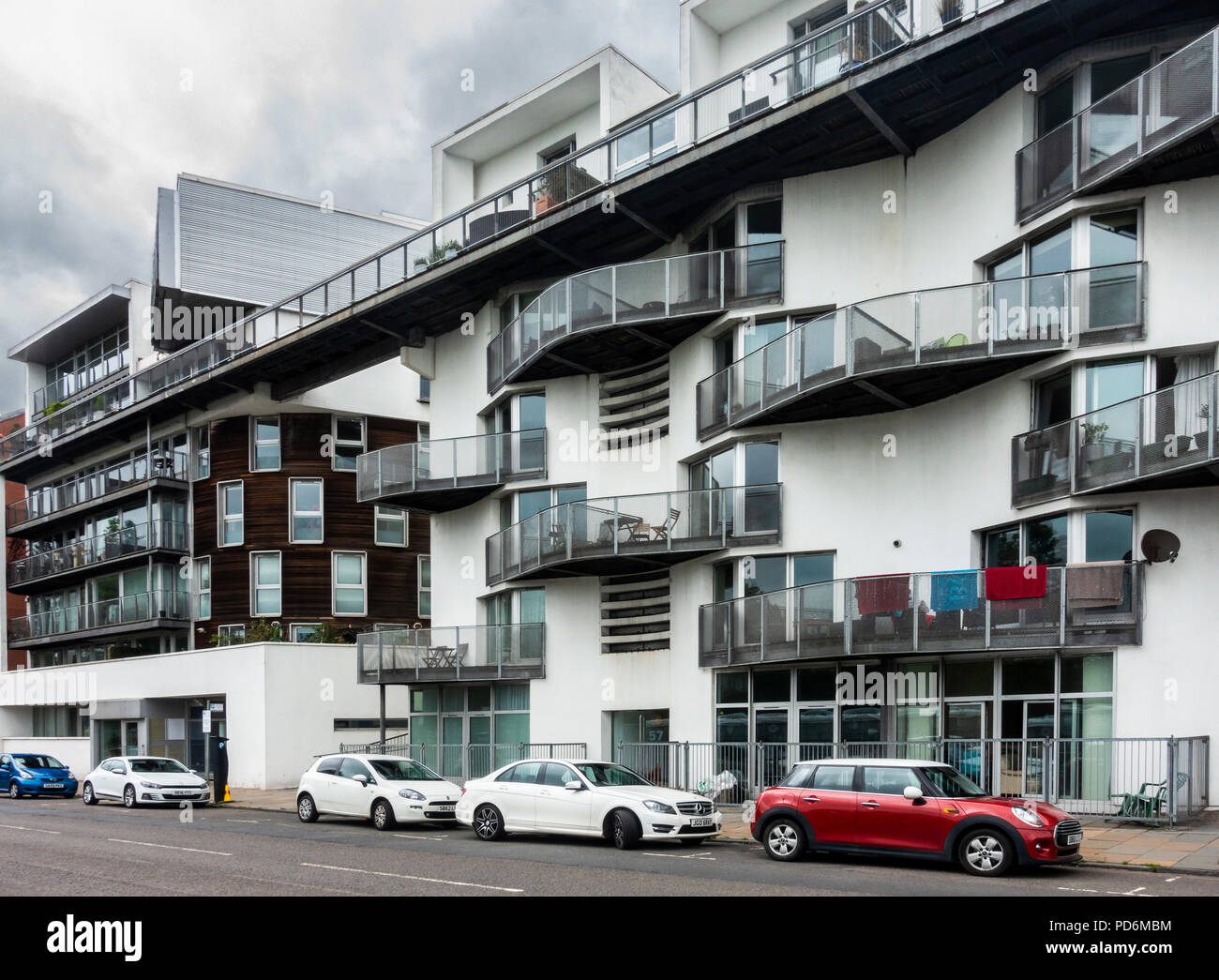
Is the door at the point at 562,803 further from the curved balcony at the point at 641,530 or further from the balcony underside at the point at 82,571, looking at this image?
the balcony underside at the point at 82,571

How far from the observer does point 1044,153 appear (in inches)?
827

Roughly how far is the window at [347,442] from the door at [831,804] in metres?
27.4

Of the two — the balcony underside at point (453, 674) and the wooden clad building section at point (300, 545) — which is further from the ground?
the wooden clad building section at point (300, 545)

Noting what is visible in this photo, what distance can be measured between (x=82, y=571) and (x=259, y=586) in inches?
458

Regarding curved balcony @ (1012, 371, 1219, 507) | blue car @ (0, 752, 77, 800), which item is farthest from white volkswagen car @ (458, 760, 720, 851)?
blue car @ (0, 752, 77, 800)

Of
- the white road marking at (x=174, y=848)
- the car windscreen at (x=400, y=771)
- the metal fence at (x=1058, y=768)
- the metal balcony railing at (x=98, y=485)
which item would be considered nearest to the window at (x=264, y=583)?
the metal balcony railing at (x=98, y=485)

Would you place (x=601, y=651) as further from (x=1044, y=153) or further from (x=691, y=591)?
(x=1044, y=153)

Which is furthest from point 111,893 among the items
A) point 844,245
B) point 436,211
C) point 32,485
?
point 32,485

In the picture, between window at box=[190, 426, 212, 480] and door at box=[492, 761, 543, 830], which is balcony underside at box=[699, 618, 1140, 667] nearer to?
door at box=[492, 761, 543, 830]

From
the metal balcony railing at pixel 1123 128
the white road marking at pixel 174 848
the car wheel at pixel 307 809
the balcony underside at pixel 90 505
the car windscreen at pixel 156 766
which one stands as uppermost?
the metal balcony railing at pixel 1123 128

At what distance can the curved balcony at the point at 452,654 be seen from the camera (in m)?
29.6

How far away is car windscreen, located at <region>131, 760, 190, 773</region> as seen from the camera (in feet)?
98.2

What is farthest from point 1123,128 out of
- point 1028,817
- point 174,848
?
point 174,848

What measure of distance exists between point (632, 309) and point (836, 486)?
5720 millimetres
